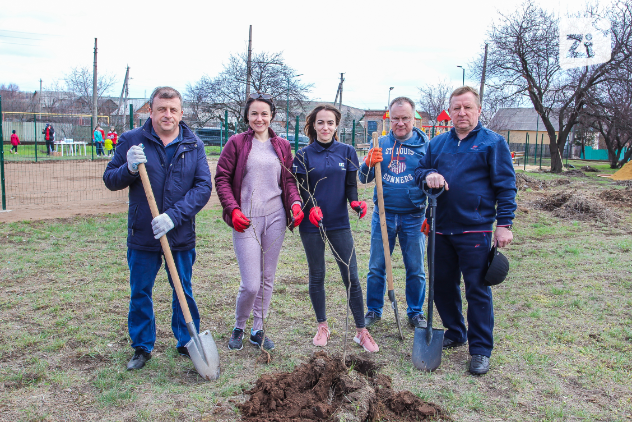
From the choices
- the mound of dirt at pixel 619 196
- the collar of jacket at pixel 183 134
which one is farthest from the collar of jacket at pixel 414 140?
the mound of dirt at pixel 619 196

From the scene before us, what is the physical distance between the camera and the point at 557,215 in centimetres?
991

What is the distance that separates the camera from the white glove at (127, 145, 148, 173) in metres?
2.96

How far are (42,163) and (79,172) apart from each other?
3149 millimetres

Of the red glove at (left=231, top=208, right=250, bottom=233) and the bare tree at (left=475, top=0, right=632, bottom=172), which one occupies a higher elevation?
the bare tree at (left=475, top=0, right=632, bottom=172)

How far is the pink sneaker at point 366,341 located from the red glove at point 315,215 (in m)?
0.97

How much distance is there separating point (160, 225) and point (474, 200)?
2095 millimetres

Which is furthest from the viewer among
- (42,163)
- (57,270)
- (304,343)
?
(42,163)

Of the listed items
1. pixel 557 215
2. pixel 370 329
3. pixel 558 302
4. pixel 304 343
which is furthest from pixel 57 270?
pixel 557 215

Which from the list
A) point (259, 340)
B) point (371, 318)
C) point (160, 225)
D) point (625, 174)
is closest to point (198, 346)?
point (259, 340)

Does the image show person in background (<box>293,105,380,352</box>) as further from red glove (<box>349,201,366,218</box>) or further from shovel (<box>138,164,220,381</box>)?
shovel (<box>138,164,220,381</box>)

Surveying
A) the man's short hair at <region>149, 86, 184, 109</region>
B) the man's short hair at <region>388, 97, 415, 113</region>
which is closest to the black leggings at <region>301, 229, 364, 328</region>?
the man's short hair at <region>388, 97, 415, 113</region>

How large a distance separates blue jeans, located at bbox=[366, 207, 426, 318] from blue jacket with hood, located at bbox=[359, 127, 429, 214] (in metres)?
0.08

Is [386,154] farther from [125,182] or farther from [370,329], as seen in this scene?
[125,182]

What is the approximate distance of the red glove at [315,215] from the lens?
10.6ft
